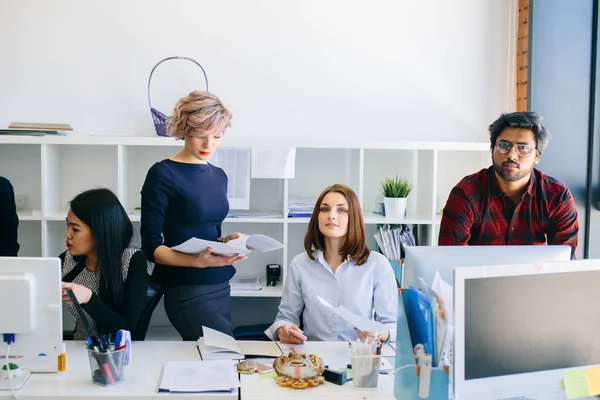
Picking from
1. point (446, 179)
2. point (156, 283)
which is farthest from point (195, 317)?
point (446, 179)

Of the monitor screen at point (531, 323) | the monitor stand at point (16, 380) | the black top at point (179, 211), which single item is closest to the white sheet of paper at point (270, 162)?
the black top at point (179, 211)

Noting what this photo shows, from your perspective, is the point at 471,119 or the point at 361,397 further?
the point at 471,119

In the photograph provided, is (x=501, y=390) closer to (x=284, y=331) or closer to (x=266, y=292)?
(x=284, y=331)

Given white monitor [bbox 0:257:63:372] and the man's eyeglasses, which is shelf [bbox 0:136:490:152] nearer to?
the man's eyeglasses

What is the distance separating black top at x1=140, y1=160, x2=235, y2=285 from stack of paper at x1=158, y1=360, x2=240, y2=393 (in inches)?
23.1

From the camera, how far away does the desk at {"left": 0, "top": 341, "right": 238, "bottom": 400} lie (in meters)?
1.73

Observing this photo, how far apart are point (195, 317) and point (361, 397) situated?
953 mm

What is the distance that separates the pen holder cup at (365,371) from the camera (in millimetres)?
1788

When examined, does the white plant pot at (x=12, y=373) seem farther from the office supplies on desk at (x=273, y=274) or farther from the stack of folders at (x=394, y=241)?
the stack of folders at (x=394, y=241)

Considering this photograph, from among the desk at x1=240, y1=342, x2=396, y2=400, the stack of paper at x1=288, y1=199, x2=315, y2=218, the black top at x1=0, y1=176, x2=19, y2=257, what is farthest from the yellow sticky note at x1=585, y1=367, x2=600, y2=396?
the black top at x1=0, y1=176, x2=19, y2=257

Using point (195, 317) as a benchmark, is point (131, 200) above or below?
above

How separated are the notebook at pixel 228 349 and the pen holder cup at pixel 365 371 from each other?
0.34 meters

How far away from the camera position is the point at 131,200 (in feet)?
11.9

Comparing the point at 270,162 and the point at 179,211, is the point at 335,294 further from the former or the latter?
the point at 270,162
